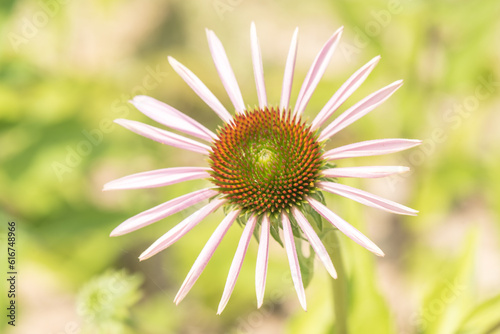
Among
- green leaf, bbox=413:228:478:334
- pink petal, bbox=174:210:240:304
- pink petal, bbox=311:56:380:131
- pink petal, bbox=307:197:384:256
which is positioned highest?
pink petal, bbox=311:56:380:131

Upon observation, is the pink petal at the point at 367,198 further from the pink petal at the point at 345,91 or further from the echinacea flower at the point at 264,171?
the pink petal at the point at 345,91

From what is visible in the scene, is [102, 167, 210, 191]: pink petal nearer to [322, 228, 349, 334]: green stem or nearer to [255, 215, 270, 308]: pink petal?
[255, 215, 270, 308]: pink petal

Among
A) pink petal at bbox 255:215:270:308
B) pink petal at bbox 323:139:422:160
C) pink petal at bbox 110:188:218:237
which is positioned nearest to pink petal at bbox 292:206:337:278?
pink petal at bbox 255:215:270:308

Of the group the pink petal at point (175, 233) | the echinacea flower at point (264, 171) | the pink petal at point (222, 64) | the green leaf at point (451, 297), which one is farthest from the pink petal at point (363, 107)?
the green leaf at point (451, 297)

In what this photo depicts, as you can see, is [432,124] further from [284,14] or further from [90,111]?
[90,111]

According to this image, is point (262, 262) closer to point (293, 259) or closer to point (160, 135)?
point (293, 259)

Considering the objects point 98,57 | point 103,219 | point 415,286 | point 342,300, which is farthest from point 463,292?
point 98,57
